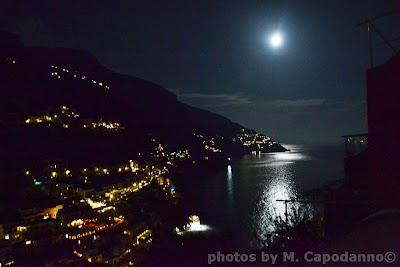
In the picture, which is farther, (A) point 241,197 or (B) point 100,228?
(A) point 241,197

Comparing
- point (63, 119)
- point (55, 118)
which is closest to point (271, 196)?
point (63, 119)

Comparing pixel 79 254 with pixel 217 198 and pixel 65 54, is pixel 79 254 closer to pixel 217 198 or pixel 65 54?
pixel 217 198

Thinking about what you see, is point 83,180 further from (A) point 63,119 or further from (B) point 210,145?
(B) point 210,145

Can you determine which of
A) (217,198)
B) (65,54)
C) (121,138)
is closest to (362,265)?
(217,198)

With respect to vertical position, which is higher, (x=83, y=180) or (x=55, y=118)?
(x=55, y=118)

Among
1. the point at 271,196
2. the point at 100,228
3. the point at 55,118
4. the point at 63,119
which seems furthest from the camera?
the point at 63,119

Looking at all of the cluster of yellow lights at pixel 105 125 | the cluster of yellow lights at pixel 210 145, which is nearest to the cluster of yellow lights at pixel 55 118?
the cluster of yellow lights at pixel 105 125

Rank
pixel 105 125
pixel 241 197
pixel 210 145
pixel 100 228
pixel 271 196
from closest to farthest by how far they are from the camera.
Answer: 1. pixel 100 228
2. pixel 271 196
3. pixel 241 197
4. pixel 105 125
5. pixel 210 145

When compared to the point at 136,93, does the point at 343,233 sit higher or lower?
lower

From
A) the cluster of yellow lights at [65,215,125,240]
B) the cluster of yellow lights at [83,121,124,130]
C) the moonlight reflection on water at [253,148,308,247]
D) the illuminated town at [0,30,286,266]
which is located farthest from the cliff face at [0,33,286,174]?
the moonlight reflection on water at [253,148,308,247]

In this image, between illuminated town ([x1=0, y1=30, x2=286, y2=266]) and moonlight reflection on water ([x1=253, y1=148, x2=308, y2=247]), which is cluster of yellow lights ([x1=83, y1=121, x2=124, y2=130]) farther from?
moonlight reflection on water ([x1=253, y1=148, x2=308, y2=247])
